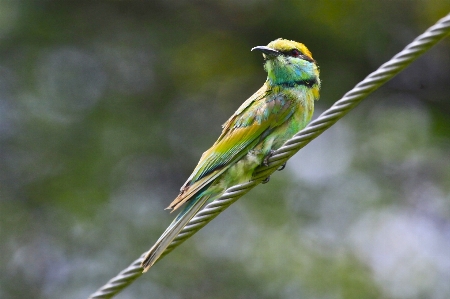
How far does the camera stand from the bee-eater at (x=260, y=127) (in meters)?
3.43

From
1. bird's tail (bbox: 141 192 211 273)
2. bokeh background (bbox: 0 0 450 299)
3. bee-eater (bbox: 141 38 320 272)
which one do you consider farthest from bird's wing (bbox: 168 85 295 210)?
bokeh background (bbox: 0 0 450 299)

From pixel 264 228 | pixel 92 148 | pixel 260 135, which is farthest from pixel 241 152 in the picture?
pixel 92 148

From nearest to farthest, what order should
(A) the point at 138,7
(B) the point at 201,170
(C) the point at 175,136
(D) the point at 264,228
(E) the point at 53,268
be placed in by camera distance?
(B) the point at 201,170 < (D) the point at 264,228 < (E) the point at 53,268 < (C) the point at 175,136 < (A) the point at 138,7

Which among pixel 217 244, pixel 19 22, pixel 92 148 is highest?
pixel 19 22

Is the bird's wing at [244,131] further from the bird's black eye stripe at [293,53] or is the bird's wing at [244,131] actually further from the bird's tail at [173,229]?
the bird's black eye stripe at [293,53]

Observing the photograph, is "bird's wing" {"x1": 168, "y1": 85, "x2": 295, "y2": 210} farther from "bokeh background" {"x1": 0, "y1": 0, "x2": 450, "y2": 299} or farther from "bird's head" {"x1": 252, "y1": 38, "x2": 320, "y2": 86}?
"bokeh background" {"x1": 0, "y1": 0, "x2": 450, "y2": 299}

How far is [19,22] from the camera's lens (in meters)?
7.50

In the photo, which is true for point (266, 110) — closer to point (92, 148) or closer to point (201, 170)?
point (201, 170)

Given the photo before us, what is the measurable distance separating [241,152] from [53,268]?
4259 millimetres

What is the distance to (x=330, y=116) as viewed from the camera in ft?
8.80

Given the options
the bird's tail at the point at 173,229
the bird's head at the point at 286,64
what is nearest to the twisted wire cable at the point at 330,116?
the bird's tail at the point at 173,229

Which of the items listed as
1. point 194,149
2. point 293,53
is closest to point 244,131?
point 293,53

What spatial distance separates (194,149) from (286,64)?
13.0 feet

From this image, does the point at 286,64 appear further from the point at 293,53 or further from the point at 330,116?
the point at 330,116
